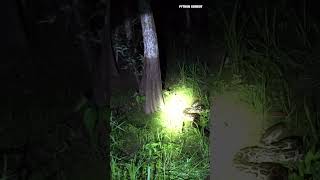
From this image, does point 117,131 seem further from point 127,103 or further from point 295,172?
point 295,172

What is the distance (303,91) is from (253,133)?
0.20 metres

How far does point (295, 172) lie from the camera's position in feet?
3.97

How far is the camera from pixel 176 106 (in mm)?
3383

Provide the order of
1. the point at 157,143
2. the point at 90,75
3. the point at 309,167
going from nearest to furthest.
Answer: the point at 90,75, the point at 309,167, the point at 157,143

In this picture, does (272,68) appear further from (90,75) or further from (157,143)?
(157,143)

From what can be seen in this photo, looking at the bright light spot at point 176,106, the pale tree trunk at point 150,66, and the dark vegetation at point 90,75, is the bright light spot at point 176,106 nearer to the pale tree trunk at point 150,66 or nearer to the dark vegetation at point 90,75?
the pale tree trunk at point 150,66

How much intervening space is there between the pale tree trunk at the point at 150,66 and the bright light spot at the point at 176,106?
8 centimetres

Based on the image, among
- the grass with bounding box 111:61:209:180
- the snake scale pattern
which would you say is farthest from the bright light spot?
the snake scale pattern

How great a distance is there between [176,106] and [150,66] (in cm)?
43

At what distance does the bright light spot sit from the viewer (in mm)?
3350

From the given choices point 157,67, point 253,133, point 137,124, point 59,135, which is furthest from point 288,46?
point 137,124

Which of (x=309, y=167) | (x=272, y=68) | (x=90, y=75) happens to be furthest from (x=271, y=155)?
(x=90, y=75)

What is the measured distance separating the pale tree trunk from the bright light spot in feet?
0.27

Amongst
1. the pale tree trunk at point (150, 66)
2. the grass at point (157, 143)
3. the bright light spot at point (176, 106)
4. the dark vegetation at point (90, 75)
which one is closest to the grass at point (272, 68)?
the dark vegetation at point (90, 75)
